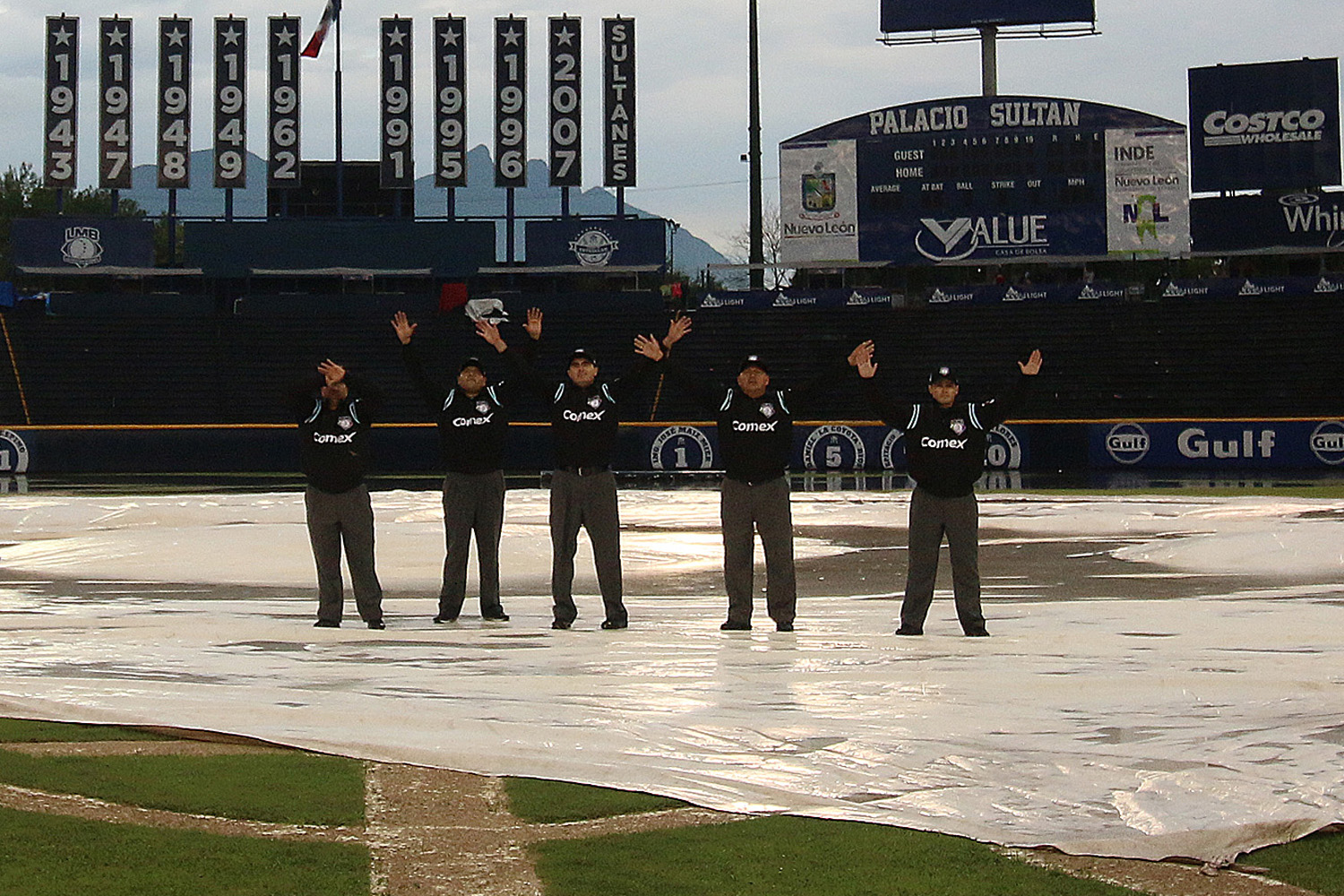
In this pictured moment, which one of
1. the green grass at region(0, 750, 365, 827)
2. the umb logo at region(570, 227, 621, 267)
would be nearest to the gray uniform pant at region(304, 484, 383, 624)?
the green grass at region(0, 750, 365, 827)

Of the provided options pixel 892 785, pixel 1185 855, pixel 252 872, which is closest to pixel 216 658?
pixel 252 872

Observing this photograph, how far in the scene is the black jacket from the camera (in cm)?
950

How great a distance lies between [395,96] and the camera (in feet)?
145

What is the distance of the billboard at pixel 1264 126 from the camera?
134ft

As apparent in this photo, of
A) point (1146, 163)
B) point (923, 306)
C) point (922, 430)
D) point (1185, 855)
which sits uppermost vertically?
point (1146, 163)

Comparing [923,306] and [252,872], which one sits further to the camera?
[923,306]

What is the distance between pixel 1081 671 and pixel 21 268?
43809 mm

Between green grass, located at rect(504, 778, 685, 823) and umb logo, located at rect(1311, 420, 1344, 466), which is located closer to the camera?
green grass, located at rect(504, 778, 685, 823)

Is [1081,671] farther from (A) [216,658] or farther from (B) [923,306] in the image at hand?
(B) [923,306]

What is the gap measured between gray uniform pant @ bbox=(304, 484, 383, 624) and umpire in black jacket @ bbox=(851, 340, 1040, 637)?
3.15 metres

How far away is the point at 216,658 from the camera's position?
24.8 feet

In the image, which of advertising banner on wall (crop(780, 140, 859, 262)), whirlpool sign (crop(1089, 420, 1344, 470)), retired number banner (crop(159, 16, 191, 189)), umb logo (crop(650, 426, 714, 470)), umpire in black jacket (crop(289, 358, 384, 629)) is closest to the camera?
umpire in black jacket (crop(289, 358, 384, 629))

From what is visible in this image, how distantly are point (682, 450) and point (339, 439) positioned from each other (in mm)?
25282

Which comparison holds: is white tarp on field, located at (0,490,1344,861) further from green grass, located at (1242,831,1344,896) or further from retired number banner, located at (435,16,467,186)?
retired number banner, located at (435,16,467,186)
